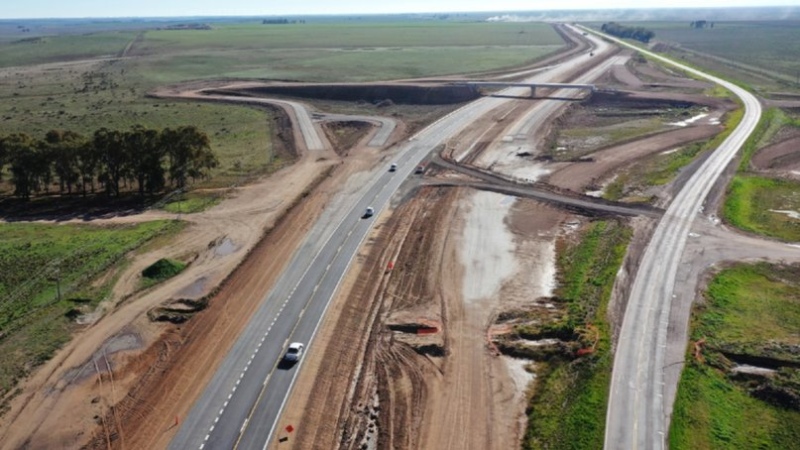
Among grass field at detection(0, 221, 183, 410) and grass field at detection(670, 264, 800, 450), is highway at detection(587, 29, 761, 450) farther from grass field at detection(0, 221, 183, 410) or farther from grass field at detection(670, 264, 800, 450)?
grass field at detection(0, 221, 183, 410)

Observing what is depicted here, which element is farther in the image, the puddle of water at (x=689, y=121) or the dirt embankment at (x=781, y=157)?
the puddle of water at (x=689, y=121)

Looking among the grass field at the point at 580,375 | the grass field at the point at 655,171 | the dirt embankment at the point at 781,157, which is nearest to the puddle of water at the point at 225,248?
the grass field at the point at 580,375

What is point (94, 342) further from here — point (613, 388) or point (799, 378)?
point (799, 378)

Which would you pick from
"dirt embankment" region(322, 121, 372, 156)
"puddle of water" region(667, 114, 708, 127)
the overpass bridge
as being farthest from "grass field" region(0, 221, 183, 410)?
the overpass bridge

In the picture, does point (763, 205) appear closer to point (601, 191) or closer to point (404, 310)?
point (601, 191)

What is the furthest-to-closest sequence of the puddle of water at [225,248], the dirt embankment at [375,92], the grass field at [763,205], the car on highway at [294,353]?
the dirt embankment at [375,92], the grass field at [763,205], the puddle of water at [225,248], the car on highway at [294,353]

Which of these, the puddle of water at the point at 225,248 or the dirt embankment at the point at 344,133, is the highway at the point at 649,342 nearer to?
the puddle of water at the point at 225,248

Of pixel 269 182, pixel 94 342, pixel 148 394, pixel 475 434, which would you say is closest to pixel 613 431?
pixel 475 434
